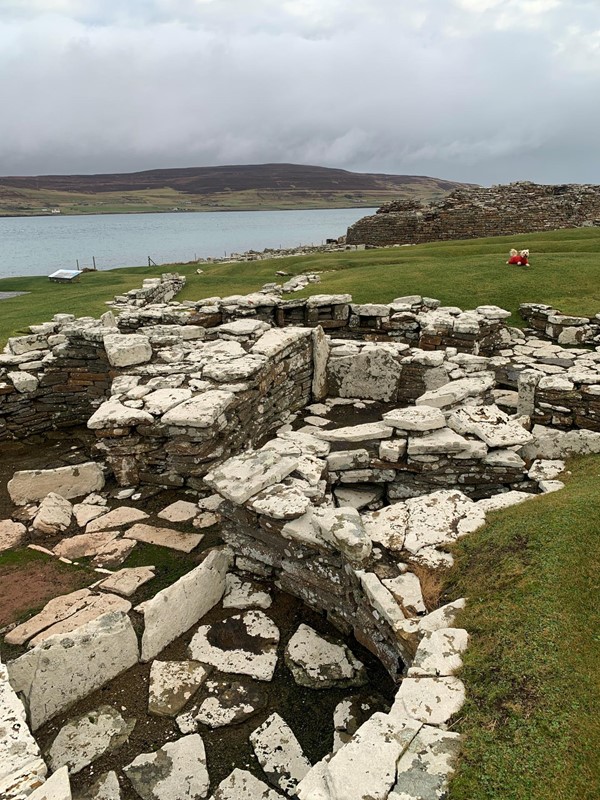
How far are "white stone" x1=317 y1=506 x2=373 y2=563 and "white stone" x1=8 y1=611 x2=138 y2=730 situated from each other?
1818 mm

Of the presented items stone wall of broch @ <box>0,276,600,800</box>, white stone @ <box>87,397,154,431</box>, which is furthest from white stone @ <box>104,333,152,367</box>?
white stone @ <box>87,397,154,431</box>

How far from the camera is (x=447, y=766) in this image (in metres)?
2.61

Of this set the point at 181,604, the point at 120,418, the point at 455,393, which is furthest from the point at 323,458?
the point at 455,393

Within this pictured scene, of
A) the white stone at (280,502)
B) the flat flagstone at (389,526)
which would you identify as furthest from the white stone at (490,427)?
the white stone at (280,502)

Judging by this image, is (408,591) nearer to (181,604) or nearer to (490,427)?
(181,604)

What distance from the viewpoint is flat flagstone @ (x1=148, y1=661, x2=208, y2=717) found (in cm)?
380

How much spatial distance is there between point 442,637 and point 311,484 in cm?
223

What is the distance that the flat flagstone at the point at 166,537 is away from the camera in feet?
18.6

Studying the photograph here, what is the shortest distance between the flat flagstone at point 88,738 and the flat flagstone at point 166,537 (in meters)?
1.98

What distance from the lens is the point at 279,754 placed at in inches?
136

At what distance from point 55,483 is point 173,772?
14.9 feet

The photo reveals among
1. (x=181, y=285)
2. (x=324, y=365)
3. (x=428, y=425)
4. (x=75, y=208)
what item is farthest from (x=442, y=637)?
(x=75, y=208)

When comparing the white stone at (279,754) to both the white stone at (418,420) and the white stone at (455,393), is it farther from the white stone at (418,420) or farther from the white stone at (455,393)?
the white stone at (455,393)

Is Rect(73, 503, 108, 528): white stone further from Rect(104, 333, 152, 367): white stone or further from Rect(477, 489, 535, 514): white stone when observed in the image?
Rect(477, 489, 535, 514): white stone
